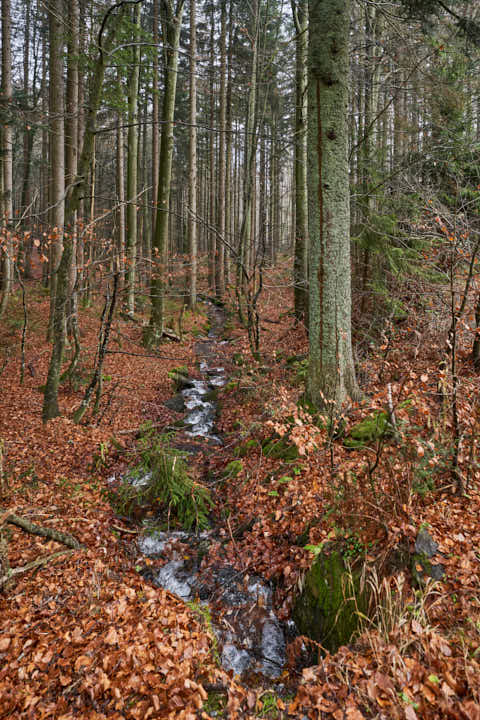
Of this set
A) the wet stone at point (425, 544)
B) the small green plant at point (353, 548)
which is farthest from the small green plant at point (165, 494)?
the wet stone at point (425, 544)

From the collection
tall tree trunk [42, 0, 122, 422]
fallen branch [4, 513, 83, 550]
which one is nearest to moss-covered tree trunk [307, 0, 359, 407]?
tall tree trunk [42, 0, 122, 422]

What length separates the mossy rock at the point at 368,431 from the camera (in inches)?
200

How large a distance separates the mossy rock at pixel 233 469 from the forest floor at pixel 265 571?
9cm

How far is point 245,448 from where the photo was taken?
6629 mm

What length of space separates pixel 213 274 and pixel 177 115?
12201 millimetres

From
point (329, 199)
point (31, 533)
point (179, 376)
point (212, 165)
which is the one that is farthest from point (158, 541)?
point (212, 165)

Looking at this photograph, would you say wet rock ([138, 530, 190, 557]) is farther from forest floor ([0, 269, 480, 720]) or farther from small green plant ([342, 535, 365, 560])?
small green plant ([342, 535, 365, 560])

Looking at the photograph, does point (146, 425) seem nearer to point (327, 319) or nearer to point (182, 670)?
point (327, 319)

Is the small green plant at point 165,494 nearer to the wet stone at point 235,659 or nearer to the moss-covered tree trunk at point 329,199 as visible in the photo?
the wet stone at point 235,659

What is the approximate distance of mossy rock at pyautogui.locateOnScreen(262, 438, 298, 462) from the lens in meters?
5.76

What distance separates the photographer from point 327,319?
5391 mm

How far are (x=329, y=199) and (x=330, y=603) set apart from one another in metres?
4.97

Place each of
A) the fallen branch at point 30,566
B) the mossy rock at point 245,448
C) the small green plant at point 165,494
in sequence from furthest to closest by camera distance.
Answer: the mossy rock at point 245,448 < the small green plant at point 165,494 < the fallen branch at point 30,566

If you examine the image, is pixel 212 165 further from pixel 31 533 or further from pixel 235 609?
pixel 235 609
